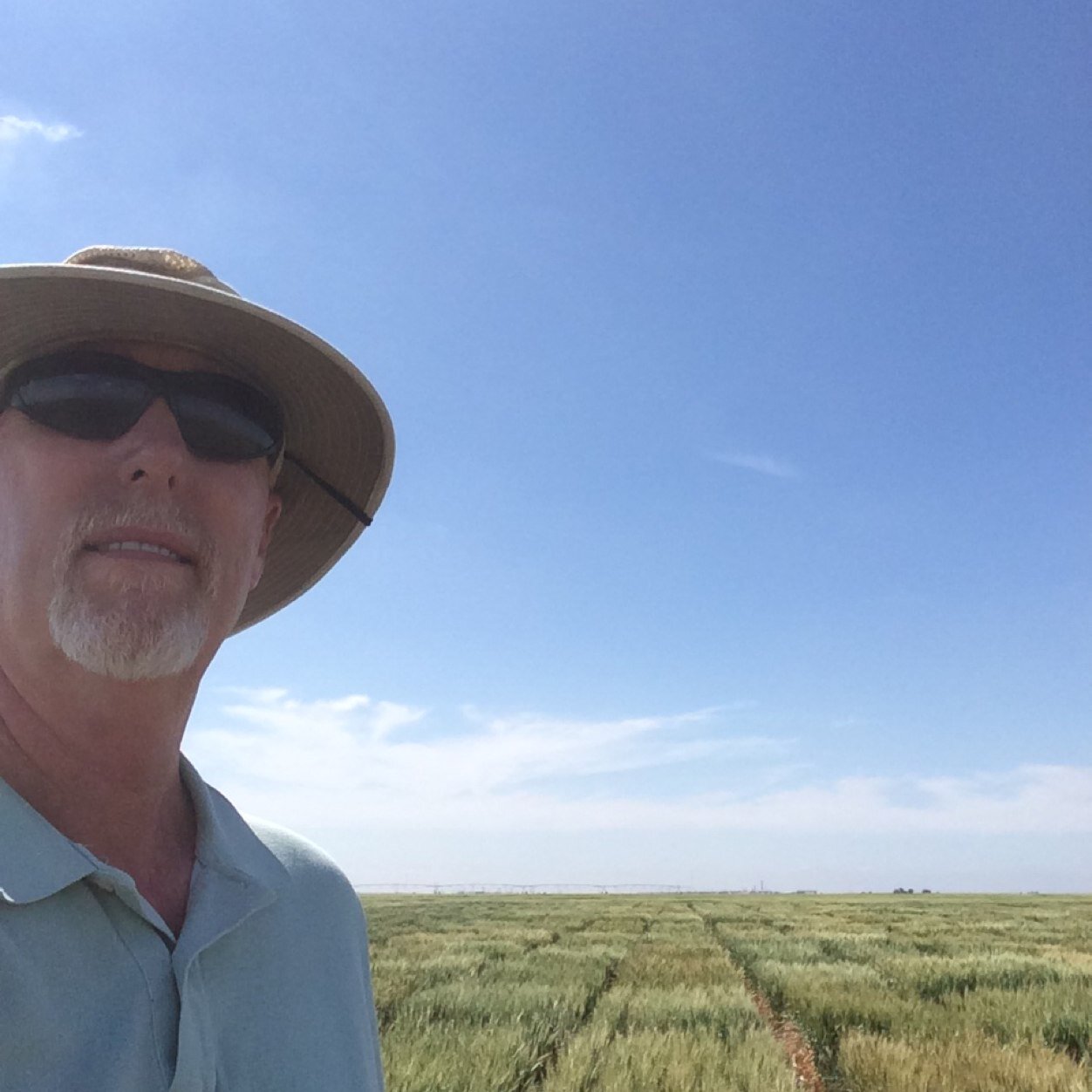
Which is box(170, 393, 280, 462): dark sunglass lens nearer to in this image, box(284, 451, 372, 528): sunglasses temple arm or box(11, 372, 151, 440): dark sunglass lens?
box(11, 372, 151, 440): dark sunglass lens

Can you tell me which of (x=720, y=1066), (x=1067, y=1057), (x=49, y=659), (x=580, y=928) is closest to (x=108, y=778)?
(x=49, y=659)

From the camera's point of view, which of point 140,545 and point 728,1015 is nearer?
point 140,545

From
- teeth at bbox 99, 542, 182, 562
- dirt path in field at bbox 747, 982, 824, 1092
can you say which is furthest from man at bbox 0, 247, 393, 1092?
dirt path in field at bbox 747, 982, 824, 1092

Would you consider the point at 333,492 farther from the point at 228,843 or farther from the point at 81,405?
the point at 228,843

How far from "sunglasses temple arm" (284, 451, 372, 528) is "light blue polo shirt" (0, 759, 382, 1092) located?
0.77 m

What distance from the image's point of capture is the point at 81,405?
1550 mm

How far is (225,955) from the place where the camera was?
146 cm

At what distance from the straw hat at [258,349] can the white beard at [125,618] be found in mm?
364

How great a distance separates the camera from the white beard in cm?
145

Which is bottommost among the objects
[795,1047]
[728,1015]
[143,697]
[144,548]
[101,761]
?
[795,1047]

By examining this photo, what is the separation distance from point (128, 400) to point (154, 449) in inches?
4.1

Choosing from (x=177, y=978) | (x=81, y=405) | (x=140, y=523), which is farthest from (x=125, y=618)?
(x=177, y=978)

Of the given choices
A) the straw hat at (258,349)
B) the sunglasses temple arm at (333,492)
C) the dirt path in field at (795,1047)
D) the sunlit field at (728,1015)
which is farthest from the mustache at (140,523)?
the dirt path in field at (795,1047)

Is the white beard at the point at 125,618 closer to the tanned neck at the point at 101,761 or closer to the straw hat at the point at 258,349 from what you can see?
the tanned neck at the point at 101,761
